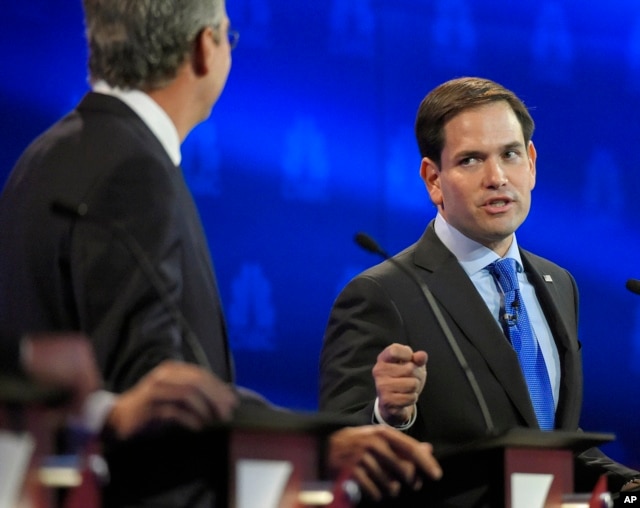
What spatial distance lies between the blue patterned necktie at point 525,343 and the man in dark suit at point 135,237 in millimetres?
1251

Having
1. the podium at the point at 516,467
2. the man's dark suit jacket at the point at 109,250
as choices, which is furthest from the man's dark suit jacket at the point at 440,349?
the man's dark suit jacket at the point at 109,250

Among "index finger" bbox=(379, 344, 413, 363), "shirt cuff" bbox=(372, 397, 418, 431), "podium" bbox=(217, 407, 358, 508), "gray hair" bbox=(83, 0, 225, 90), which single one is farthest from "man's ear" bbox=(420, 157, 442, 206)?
"podium" bbox=(217, 407, 358, 508)

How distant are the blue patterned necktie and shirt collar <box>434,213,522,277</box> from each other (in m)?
0.03

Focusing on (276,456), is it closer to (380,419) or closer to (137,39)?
(137,39)

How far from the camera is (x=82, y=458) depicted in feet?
5.19

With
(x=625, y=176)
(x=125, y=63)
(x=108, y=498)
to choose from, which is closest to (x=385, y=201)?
(x=625, y=176)

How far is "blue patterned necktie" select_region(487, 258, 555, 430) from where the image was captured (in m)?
3.21

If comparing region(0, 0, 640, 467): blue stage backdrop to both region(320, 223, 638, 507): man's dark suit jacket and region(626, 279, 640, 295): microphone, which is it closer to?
region(320, 223, 638, 507): man's dark suit jacket

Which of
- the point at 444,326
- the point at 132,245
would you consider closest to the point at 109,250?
the point at 132,245

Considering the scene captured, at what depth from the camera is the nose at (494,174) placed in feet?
11.2

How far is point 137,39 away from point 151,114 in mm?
135

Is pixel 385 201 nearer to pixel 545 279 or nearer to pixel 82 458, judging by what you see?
pixel 545 279

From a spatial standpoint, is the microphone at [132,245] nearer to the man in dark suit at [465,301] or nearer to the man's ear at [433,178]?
the man in dark suit at [465,301]

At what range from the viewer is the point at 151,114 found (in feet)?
7.20
